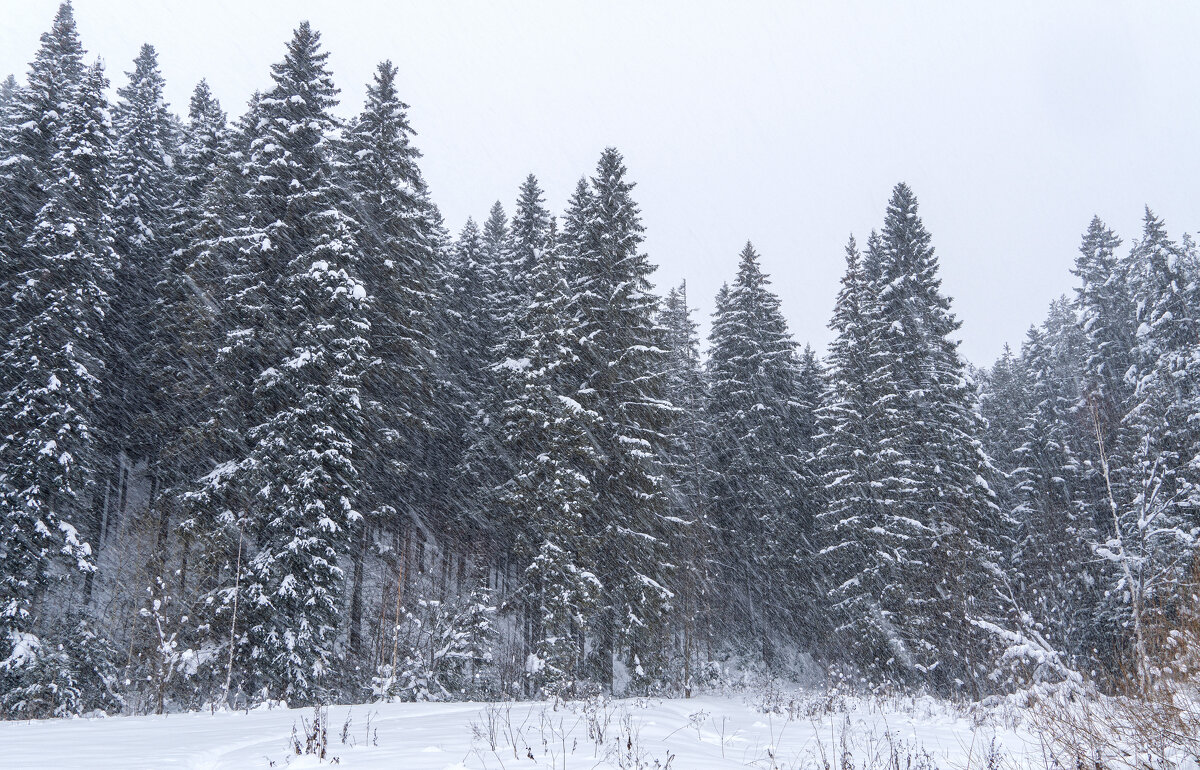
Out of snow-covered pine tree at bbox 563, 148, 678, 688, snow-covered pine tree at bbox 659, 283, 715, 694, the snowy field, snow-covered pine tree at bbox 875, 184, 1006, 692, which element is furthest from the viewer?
snow-covered pine tree at bbox 659, 283, 715, 694

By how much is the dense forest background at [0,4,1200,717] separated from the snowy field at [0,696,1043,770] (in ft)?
11.3

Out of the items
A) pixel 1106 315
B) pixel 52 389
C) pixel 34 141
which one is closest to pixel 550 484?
pixel 52 389

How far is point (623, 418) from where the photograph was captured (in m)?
21.9

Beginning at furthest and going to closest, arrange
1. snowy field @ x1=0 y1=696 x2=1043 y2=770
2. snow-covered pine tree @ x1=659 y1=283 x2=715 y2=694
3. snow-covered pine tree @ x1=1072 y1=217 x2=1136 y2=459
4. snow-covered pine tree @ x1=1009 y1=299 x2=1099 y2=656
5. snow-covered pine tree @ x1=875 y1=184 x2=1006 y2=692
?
snow-covered pine tree @ x1=1072 y1=217 x2=1136 y2=459
snow-covered pine tree @ x1=659 y1=283 x2=715 y2=694
snow-covered pine tree @ x1=875 y1=184 x2=1006 y2=692
snow-covered pine tree @ x1=1009 y1=299 x2=1099 y2=656
snowy field @ x1=0 y1=696 x2=1043 y2=770

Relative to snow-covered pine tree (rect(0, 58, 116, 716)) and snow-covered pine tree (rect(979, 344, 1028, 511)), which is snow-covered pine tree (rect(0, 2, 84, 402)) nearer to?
snow-covered pine tree (rect(0, 58, 116, 716))

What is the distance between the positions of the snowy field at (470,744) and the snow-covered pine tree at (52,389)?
988cm

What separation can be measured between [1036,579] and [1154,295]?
15.7 meters

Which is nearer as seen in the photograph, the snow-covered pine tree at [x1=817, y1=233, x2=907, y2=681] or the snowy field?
the snowy field

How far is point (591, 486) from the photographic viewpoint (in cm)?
2122

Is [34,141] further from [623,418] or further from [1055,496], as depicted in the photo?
[1055,496]

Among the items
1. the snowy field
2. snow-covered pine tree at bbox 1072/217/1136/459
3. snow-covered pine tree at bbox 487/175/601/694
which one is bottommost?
the snowy field

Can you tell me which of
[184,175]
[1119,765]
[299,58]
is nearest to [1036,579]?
[1119,765]

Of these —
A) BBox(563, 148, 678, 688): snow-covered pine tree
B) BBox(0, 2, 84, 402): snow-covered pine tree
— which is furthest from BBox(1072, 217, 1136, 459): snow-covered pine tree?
BBox(0, 2, 84, 402): snow-covered pine tree

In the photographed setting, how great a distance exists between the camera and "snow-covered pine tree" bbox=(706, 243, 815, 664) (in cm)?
3081
